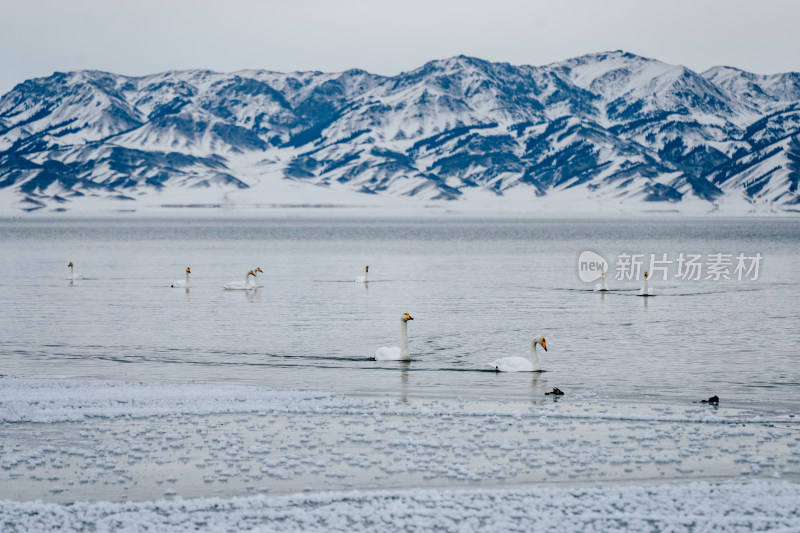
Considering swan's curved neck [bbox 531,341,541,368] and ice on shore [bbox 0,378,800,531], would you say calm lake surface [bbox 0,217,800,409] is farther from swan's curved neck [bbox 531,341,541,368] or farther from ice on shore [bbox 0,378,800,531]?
ice on shore [bbox 0,378,800,531]

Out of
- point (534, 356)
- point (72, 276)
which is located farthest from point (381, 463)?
point (72, 276)

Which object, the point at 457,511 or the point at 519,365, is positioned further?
the point at 519,365

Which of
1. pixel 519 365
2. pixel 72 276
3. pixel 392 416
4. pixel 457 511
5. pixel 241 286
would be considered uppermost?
pixel 72 276

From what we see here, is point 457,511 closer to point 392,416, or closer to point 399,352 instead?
point 392,416

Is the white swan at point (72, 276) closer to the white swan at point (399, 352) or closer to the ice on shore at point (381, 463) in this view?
the white swan at point (399, 352)

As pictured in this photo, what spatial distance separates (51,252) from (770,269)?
6813cm

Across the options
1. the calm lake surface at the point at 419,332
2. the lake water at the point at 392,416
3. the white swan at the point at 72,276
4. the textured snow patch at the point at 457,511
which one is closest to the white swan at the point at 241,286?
the calm lake surface at the point at 419,332

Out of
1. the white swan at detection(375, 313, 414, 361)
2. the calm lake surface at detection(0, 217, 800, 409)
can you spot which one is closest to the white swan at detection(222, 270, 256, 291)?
the calm lake surface at detection(0, 217, 800, 409)

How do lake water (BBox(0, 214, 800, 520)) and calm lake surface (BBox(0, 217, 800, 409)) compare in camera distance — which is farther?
calm lake surface (BBox(0, 217, 800, 409))

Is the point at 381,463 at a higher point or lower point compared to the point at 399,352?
lower

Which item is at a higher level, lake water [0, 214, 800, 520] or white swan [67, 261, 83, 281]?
white swan [67, 261, 83, 281]

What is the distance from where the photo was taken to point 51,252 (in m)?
102

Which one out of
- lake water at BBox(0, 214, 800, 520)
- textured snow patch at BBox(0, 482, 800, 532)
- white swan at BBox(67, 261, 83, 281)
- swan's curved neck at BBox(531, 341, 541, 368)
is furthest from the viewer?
white swan at BBox(67, 261, 83, 281)

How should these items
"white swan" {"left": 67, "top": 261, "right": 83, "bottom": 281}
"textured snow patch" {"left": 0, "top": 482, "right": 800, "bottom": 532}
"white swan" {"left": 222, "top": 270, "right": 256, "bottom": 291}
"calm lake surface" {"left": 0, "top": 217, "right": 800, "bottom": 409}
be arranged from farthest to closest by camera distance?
"white swan" {"left": 67, "top": 261, "right": 83, "bottom": 281} → "white swan" {"left": 222, "top": 270, "right": 256, "bottom": 291} → "calm lake surface" {"left": 0, "top": 217, "right": 800, "bottom": 409} → "textured snow patch" {"left": 0, "top": 482, "right": 800, "bottom": 532}
